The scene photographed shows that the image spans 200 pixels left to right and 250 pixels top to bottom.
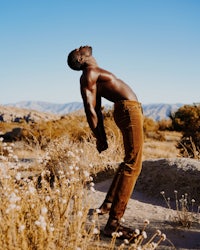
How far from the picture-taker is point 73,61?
4.38m

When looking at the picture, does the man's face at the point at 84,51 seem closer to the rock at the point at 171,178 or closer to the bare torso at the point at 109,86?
the bare torso at the point at 109,86

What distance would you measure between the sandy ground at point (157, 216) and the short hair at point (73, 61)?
1384mm

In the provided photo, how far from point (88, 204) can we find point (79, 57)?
1.80m

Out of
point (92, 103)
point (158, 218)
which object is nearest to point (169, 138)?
point (158, 218)

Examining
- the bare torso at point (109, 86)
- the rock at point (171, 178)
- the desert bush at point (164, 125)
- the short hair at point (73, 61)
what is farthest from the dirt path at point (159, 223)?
the desert bush at point (164, 125)

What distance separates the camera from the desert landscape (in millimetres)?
2756

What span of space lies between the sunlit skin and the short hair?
3cm

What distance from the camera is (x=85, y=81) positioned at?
4.13m

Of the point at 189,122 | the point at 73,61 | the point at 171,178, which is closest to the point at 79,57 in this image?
the point at 73,61

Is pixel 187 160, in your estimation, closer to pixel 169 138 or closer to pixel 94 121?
pixel 94 121

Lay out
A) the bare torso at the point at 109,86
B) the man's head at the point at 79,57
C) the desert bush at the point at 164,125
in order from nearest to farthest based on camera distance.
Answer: the bare torso at the point at 109,86 → the man's head at the point at 79,57 → the desert bush at the point at 164,125

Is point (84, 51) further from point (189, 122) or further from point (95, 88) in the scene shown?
point (189, 122)

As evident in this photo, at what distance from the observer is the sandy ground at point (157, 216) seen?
437 cm

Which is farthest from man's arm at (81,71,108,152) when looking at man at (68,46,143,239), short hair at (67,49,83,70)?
short hair at (67,49,83,70)
